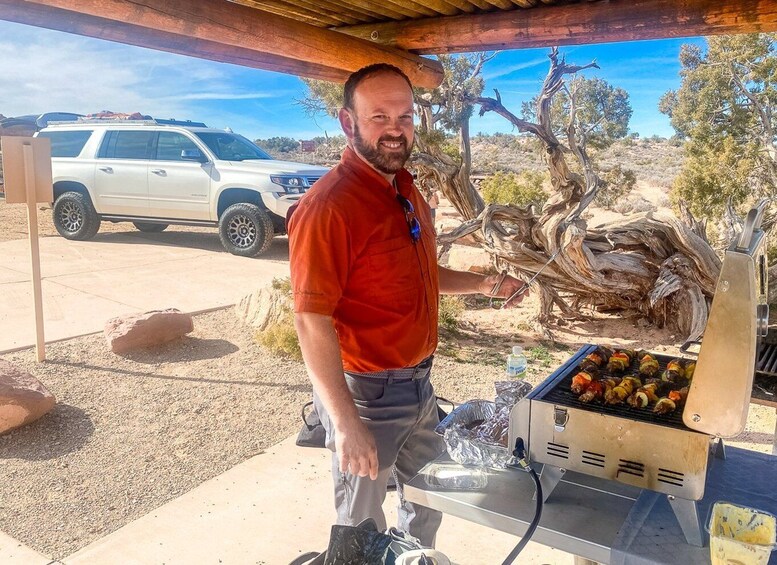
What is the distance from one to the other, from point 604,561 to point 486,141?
2019 inches

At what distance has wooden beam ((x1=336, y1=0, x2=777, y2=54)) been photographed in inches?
124

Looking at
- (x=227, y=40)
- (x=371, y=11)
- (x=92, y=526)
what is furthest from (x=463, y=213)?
(x=92, y=526)

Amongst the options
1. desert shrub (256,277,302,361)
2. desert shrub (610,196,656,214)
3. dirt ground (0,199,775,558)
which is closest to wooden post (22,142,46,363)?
dirt ground (0,199,775,558)

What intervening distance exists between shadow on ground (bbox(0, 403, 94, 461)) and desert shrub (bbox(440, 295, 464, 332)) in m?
3.70

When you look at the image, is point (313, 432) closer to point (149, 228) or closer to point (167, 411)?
point (167, 411)

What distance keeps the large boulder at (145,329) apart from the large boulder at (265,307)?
75 centimetres

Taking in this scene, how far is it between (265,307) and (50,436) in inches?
111

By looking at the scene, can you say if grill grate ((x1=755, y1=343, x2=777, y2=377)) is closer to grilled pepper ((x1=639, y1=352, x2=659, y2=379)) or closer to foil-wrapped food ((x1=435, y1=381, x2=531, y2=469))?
grilled pepper ((x1=639, y1=352, x2=659, y2=379))

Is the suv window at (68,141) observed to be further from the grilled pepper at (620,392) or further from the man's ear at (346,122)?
the grilled pepper at (620,392)

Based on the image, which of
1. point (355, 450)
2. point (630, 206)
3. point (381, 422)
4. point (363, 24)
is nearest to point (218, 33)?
point (363, 24)

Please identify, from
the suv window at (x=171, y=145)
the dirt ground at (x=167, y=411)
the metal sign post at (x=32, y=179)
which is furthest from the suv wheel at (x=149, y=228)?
the metal sign post at (x=32, y=179)

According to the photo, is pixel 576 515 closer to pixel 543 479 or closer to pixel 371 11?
pixel 543 479

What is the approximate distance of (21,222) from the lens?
15578mm

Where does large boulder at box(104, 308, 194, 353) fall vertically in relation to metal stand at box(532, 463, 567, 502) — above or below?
below
